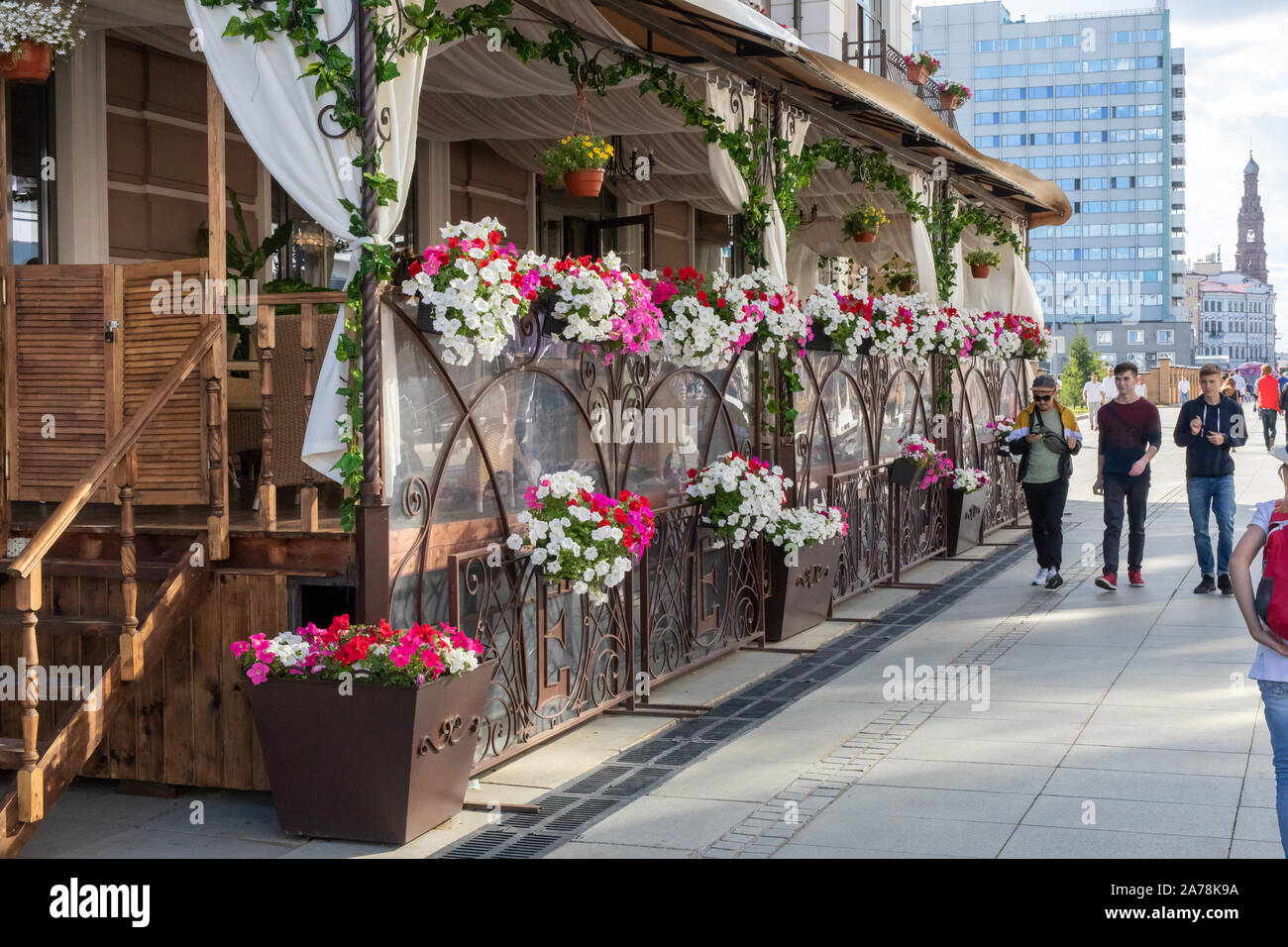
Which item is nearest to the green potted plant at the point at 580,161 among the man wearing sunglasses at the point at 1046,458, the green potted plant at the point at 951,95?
the man wearing sunglasses at the point at 1046,458

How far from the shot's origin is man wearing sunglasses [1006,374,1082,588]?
12.0m

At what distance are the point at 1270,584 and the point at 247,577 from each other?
4.10 metres

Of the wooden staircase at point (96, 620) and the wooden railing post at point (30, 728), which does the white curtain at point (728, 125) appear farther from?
the wooden railing post at point (30, 728)

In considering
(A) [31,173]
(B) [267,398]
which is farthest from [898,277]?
(B) [267,398]

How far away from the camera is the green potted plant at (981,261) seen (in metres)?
18.2

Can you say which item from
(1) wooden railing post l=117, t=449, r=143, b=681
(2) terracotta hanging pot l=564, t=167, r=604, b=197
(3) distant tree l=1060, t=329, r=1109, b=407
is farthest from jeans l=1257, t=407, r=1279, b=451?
(3) distant tree l=1060, t=329, r=1109, b=407

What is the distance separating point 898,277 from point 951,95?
15.9ft

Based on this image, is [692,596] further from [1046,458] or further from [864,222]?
[864,222]

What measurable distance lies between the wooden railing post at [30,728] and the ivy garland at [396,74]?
127cm

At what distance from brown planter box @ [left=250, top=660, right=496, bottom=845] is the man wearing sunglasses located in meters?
7.54

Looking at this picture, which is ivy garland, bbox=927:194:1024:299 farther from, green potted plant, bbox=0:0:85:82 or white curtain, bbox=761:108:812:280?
green potted plant, bbox=0:0:85:82

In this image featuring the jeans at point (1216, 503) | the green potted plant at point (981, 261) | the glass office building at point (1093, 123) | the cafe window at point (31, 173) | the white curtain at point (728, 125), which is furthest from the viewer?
the glass office building at point (1093, 123)

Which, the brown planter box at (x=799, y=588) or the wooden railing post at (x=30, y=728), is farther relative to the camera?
the brown planter box at (x=799, y=588)
